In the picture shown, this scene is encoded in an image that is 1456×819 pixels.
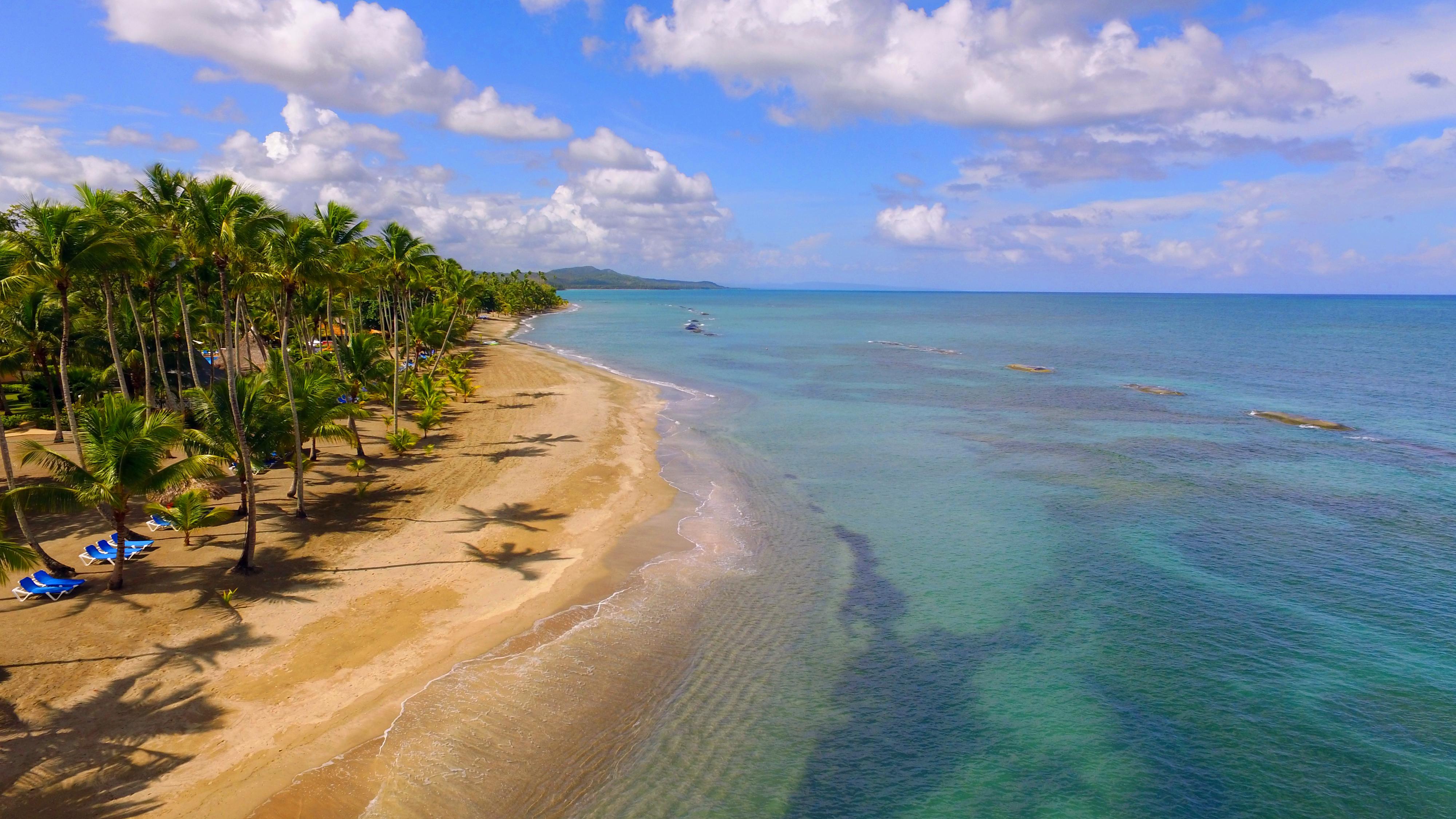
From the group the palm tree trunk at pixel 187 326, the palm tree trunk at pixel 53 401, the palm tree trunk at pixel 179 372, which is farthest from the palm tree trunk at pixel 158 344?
the palm tree trunk at pixel 53 401

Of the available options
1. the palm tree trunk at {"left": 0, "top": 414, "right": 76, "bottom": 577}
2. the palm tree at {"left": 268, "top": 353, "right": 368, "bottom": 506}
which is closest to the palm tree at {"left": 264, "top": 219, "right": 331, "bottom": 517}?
the palm tree at {"left": 268, "top": 353, "right": 368, "bottom": 506}

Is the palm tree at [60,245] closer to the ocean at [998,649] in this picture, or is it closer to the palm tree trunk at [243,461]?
the palm tree trunk at [243,461]

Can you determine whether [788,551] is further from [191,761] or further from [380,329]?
[380,329]

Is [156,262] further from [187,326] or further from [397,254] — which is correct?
[397,254]

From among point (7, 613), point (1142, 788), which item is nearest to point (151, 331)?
point (7, 613)

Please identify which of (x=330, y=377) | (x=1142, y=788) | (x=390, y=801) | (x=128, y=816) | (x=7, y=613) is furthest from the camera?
(x=330, y=377)
